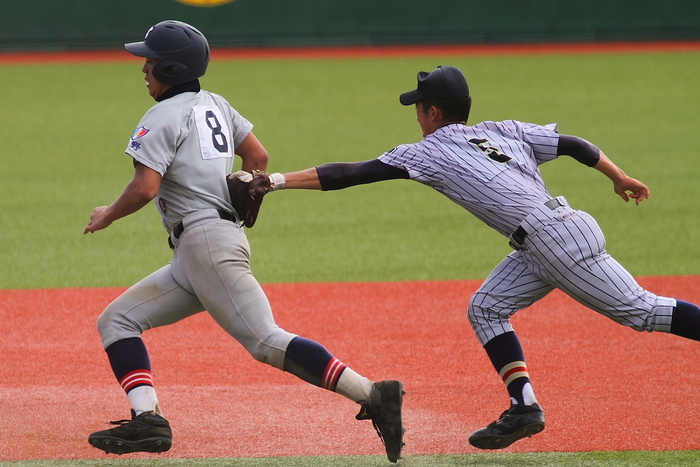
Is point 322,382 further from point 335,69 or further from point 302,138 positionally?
point 335,69

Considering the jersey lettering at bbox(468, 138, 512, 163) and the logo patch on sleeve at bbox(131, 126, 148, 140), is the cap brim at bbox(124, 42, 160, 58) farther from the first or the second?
the jersey lettering at bbox(468, 138, 512, 163)

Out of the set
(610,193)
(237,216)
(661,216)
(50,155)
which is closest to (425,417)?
(237,216)

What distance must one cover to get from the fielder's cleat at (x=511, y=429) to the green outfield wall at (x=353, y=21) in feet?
70.3

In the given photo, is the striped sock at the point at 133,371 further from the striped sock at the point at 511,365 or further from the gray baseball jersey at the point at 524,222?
the striped sock at the point at 511,365

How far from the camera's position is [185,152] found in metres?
3.96

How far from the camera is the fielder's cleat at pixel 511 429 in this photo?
4035mm

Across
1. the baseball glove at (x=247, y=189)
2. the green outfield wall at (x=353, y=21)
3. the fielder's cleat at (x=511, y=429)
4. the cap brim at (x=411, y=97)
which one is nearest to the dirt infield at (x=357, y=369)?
the fielder's cleat at (x=511, y=429)

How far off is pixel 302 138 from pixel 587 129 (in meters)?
4.51

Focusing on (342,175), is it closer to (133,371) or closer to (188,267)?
(188,267)

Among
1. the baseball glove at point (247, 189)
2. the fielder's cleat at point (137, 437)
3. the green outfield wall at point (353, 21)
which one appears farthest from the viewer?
the green outfield wall at point (353, 21)

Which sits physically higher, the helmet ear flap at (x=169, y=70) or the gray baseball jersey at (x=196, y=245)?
the helmet ear flap at (x=169, y=70)

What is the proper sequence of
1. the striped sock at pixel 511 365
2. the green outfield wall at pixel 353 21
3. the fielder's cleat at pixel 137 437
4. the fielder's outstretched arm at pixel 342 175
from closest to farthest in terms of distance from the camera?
the fielder's cleat at pixel 137 437 → the fielder's outstretched arm at pixel 342 175 → the striped sock at pixel 511 365 → the green outfield wall at pixel 353 21

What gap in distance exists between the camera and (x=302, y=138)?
1430cm

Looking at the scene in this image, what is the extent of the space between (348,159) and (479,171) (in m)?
8.64
